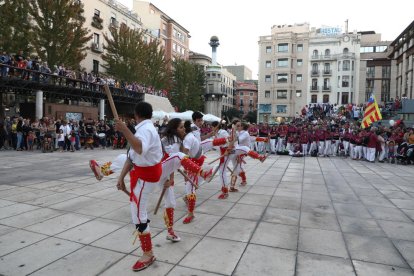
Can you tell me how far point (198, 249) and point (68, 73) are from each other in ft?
71.8

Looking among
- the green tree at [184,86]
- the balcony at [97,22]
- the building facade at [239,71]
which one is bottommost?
the green tree at [184,86]

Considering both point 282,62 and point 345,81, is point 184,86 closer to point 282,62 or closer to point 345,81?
point 282,62

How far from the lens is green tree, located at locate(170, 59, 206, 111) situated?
169 ft

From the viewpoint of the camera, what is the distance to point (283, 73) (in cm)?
6300

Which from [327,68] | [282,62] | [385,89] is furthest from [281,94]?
[385,89]

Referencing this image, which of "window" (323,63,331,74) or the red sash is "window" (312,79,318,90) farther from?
the red sash

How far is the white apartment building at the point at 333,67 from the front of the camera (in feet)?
196

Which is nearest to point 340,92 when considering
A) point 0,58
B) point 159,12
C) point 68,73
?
point 159,12

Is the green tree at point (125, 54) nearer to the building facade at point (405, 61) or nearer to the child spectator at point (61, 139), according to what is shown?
the child spectator at point (61, 139)

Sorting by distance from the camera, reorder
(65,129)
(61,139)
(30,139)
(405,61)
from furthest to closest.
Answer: (405,61)
(65,129)
(61,139)
(30,139)

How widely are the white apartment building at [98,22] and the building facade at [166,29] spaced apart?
11407mm

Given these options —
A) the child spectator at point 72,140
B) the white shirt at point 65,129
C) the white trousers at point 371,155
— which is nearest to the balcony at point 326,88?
the white trousers at point 371,155

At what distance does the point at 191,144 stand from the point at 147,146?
1672 mm

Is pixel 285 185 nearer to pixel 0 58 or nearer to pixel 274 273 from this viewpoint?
pixel 274 273
